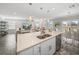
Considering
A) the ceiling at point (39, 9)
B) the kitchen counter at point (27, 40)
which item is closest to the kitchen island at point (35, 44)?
the kitchen counter at point (27, 40)

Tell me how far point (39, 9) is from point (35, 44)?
66 centimetres

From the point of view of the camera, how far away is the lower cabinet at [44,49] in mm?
2018

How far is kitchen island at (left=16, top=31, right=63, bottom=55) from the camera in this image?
78.1 inches

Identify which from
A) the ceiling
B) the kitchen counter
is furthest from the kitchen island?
the ceiling

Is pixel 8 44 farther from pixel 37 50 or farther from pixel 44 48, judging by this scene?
pixel 44 48

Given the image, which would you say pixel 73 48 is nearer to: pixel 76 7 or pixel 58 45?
pixel 58 45

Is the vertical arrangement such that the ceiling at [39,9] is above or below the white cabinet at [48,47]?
above

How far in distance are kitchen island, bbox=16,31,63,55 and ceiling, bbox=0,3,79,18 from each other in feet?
1.18

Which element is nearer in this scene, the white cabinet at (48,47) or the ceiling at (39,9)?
the ceiling at (39,9)

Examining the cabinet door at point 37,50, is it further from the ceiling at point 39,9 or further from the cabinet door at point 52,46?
the ceiling at point 39,9

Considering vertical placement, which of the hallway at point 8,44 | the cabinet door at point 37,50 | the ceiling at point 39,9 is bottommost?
the cabinet door at point 37,50

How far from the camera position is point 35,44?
6.70 ft

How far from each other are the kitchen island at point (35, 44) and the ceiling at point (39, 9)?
1.18 ft

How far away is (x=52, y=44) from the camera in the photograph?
7.04 ft
